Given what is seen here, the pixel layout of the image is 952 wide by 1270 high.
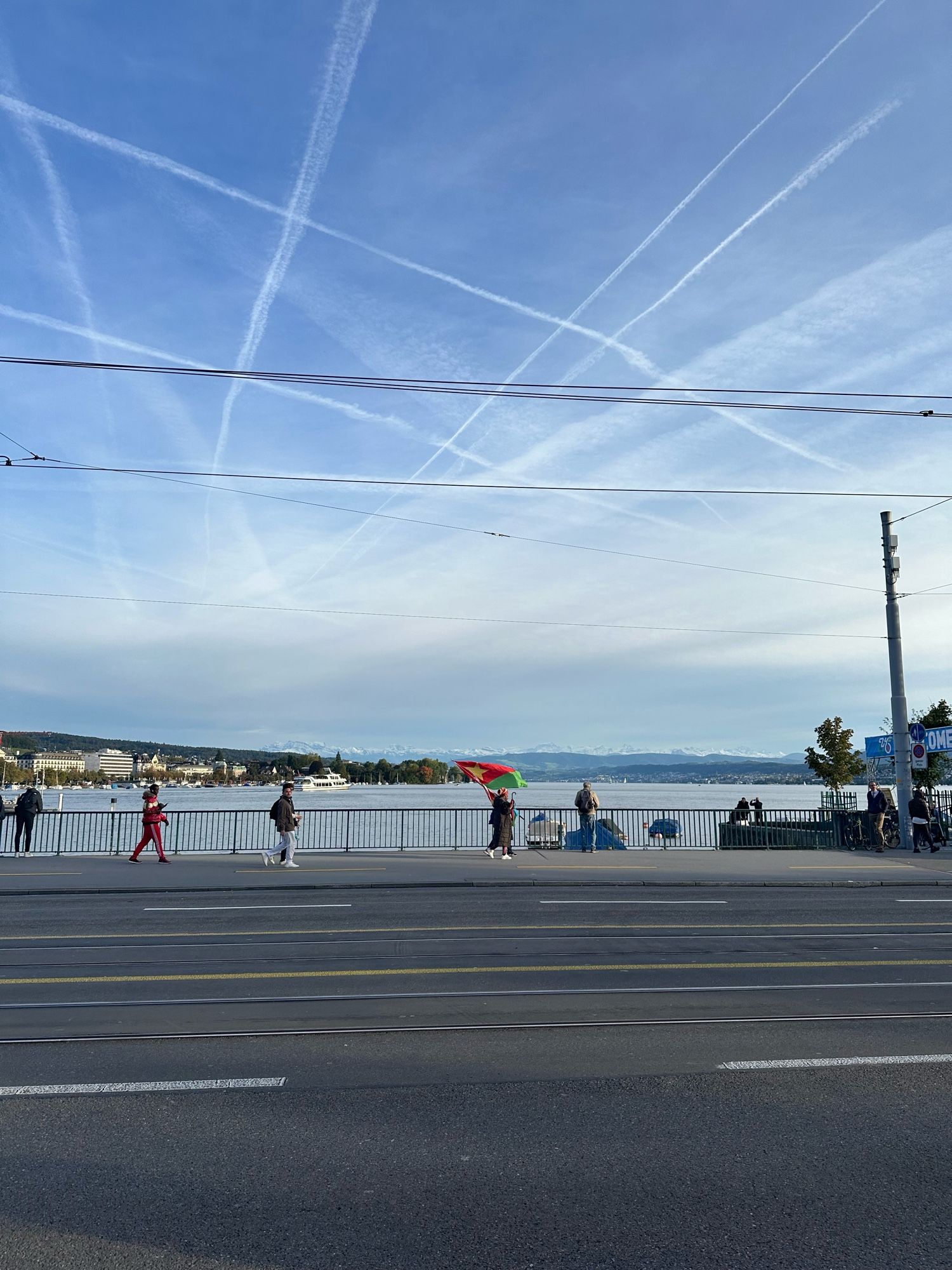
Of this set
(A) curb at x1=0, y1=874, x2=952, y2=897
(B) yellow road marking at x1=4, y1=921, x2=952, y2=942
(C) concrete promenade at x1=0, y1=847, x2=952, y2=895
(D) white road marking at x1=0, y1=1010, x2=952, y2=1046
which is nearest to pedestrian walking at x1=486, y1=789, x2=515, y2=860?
(C) concrete promenade at x1=0, y1=847, x2=952, y2=895

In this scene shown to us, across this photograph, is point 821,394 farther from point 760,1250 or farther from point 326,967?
point 760,1250

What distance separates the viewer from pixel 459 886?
19.3 m

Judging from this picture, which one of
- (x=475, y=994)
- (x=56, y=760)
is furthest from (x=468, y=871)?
(x=56, y=760)

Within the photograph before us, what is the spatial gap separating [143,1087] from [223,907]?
9.82m

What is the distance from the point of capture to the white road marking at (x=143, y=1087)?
6.18 meters

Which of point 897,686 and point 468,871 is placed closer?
point 468,871

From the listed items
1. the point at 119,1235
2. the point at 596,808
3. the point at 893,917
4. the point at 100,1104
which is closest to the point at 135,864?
the point at 596,808

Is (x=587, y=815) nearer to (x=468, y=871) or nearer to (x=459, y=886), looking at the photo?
(x=468, y=871)

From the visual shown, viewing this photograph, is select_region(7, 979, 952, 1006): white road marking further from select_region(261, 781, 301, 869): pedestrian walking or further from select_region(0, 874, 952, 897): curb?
select_region(261, 781, 301, 869): pedestrian walking

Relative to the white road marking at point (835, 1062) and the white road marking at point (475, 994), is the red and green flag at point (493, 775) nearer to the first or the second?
the white road marking at point (475, 994)

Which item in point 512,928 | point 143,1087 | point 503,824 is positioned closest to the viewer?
point 143,1087

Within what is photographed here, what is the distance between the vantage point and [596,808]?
26312 mm

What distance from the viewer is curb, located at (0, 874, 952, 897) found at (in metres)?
Answer: 17.9

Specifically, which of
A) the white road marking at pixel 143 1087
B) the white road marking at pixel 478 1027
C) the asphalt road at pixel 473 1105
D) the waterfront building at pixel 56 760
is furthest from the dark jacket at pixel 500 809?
the waterfront building at pixel 56 760
